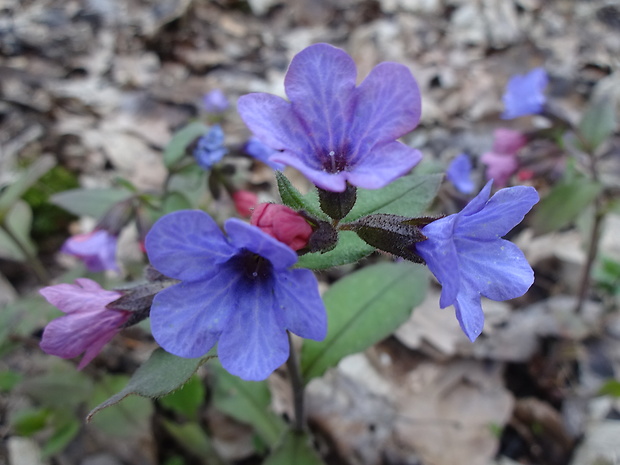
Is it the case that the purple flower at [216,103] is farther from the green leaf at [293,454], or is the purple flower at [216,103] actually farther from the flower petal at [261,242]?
the flower petal at [261,242]

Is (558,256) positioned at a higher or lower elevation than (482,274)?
lower

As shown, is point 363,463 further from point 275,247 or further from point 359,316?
point 275,247

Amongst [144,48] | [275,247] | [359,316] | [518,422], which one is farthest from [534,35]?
[275,247]

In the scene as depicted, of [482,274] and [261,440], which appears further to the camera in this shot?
[261,440]

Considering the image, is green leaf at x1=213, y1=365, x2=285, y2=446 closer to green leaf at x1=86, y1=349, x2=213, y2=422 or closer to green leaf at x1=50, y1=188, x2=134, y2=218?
green leaf at x1=86, y1=349, x2=213, y2=422

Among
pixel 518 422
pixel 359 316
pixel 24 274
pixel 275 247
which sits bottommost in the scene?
pixel 518 422

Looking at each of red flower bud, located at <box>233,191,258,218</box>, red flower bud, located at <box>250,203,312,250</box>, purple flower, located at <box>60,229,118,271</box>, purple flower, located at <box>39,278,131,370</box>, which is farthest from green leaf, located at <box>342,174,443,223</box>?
purple flower, located at <box>60,229,118,271</box>

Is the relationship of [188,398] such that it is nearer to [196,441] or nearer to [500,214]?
[196,441]
